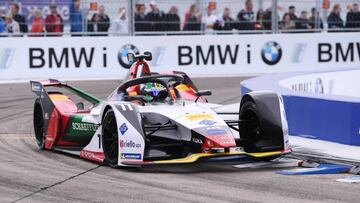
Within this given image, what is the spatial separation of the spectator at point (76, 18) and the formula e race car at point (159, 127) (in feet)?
38.2

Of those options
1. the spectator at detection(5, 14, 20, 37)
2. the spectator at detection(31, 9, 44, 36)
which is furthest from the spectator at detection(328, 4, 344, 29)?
the spectator at detection(5, 14, 20, 37)

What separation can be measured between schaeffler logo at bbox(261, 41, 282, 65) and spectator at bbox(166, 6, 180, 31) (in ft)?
8.30

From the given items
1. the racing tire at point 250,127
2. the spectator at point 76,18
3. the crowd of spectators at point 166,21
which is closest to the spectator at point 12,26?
the crowd of spectators at point 166,21

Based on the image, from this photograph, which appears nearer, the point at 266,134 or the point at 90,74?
the point at 266,134

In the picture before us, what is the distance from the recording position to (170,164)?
10.1 m

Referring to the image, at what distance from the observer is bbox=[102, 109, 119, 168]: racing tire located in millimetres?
9797

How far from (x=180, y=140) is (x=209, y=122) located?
388 millimetres

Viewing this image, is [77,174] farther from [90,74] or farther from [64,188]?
[90,74]

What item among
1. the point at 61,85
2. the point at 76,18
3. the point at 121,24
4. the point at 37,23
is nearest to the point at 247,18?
the point at 121,24

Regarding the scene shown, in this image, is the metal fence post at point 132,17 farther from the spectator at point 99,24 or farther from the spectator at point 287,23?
the spectator at point 287,23

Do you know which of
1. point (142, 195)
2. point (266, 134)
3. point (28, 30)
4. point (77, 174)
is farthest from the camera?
point (28, 30)

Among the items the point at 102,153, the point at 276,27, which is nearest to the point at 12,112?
the point at 102,153

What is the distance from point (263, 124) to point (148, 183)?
1.92m

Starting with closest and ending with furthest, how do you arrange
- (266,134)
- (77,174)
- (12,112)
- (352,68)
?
(77,174)
(266,134)
(12,112)
(352,68)
